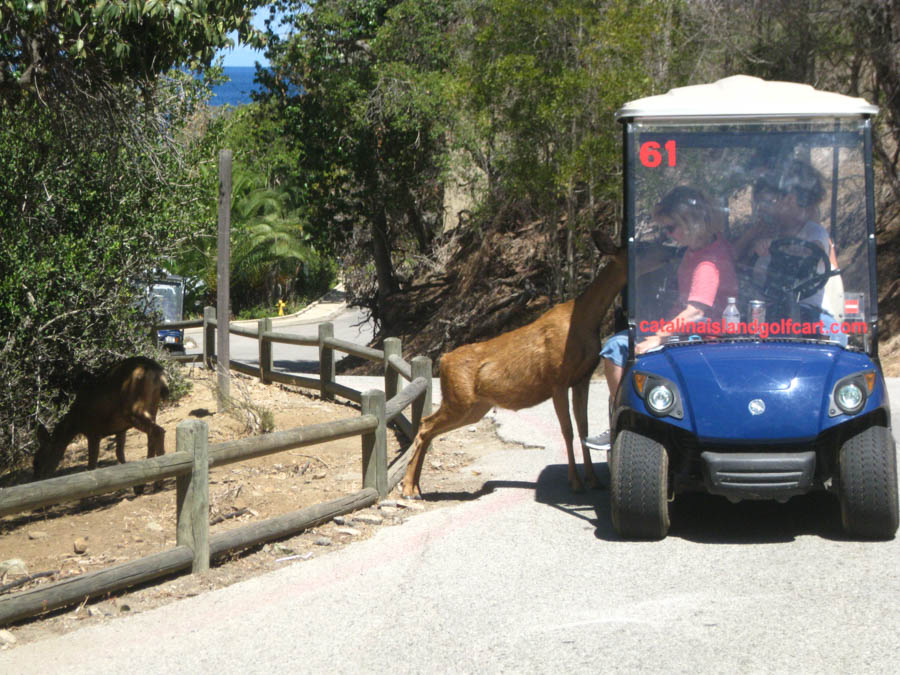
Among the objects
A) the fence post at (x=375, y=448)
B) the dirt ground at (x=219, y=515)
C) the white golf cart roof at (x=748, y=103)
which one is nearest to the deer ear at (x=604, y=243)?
the white golf cart roof at (x=748, y=103)

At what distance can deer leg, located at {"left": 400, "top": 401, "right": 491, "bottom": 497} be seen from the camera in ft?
27.6

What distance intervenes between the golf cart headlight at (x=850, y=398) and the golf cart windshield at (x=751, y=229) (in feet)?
1.59

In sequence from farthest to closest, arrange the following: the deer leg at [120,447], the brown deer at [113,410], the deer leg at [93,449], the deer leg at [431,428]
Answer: the deer leg at [120,447] < the deer leg at [93,449] < the brown deer at [113,410] < the deer leg at [431,428]

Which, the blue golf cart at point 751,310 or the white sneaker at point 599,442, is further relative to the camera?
the white sneaker at point 599,442

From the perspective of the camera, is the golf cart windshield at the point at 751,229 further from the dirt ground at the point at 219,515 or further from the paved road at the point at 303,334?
the paved road at the point at 303,334

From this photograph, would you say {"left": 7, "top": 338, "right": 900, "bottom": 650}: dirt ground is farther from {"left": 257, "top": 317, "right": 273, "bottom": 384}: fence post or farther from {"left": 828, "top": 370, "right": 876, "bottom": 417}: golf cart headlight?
{"left": 828, "top": 370, "right": 876, "bottom": 417}: golf cart headlight

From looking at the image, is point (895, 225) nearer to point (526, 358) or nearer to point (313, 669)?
point (526, 358)

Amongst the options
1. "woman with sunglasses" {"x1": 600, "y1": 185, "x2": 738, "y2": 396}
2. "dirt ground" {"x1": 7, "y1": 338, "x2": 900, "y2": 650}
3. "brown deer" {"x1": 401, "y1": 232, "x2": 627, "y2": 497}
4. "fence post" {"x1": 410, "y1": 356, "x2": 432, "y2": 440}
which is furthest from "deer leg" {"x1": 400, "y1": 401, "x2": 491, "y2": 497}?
"woman with sunglasses" {"x1": 600, "y1": 185, "x2": 738, "y2": 396}

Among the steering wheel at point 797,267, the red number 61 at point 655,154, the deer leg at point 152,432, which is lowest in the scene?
the deer leg at point 152,432

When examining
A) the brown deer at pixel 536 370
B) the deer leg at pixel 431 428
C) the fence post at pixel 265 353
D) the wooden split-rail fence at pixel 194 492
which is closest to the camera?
the wooden split-rail fence at pixel 194 492

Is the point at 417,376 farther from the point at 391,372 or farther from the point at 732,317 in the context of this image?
the point at 732,317

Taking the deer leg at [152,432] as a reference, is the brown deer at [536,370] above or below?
above

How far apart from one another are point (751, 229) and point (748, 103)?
791 mm

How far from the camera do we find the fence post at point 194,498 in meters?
6.29
